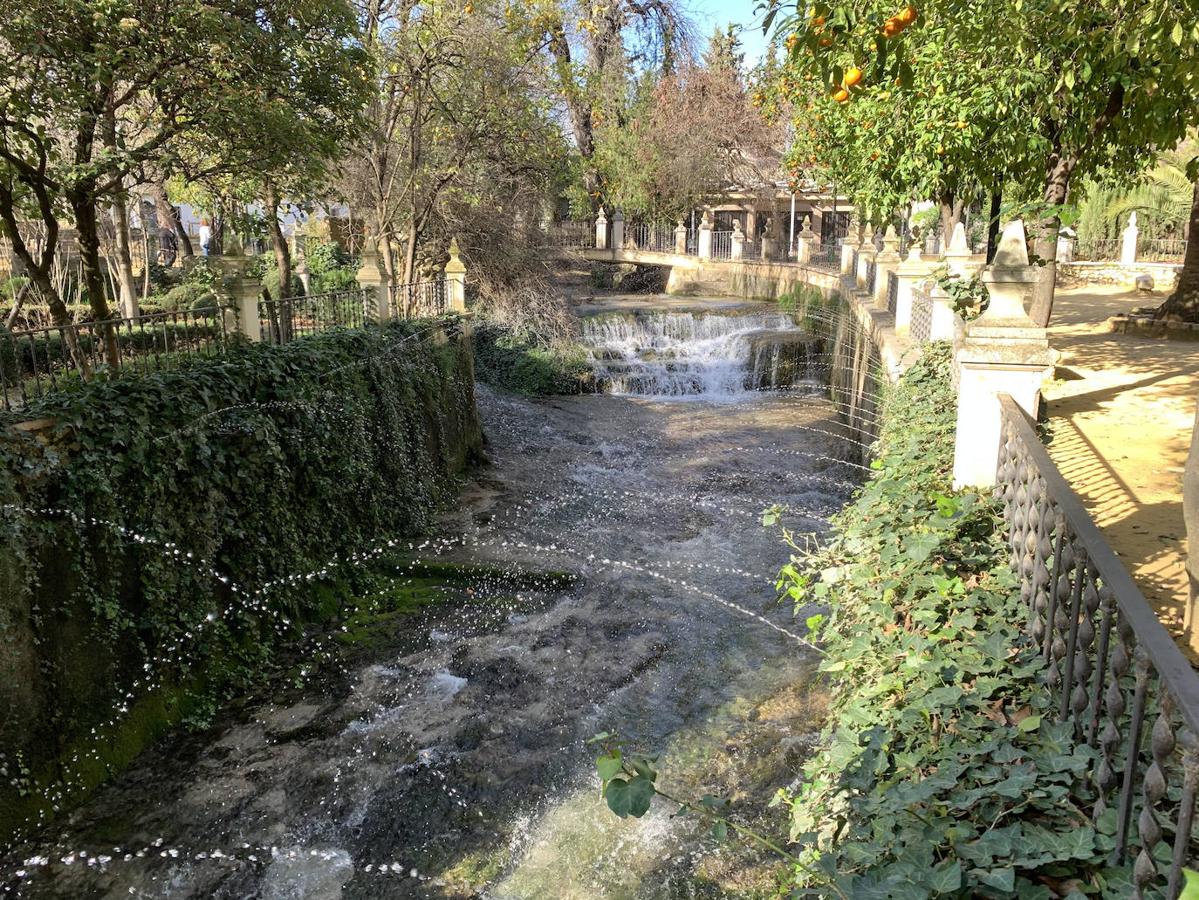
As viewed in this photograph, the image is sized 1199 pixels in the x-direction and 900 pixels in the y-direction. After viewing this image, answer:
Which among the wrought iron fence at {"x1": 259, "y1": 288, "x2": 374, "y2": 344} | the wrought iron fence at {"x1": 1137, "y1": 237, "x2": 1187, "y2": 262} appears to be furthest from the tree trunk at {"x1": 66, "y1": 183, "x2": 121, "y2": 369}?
the wrought iron fence at {"x1": 1137, "y1": 237, "x2": 1187, "y2": 262}

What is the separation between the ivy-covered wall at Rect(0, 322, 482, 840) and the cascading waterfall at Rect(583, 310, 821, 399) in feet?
33.9

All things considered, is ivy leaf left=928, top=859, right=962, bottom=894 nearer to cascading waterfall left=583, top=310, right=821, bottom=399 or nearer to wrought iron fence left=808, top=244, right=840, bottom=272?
cascading waterfall left=583, top=310, right=821, bottom=399

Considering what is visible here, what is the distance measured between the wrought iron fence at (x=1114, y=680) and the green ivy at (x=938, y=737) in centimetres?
8

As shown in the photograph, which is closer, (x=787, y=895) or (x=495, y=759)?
(x=787, y=895)

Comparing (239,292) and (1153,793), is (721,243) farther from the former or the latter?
(1153,793)

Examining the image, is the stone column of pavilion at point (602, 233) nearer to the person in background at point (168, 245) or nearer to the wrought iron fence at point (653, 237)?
the wrought iron fence at point (653, 237)

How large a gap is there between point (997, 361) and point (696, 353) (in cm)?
1495

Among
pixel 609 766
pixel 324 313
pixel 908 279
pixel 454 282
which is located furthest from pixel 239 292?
pixel 908 279

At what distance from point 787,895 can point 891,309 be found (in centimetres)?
1203

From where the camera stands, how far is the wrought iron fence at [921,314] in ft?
33.2

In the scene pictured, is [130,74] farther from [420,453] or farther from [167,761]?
[167,761]

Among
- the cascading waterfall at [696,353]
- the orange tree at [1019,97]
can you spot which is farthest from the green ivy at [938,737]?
the cascading waterfall at [696,353]

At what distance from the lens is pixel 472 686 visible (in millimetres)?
6664

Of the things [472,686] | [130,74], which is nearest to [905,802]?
[472,686]
